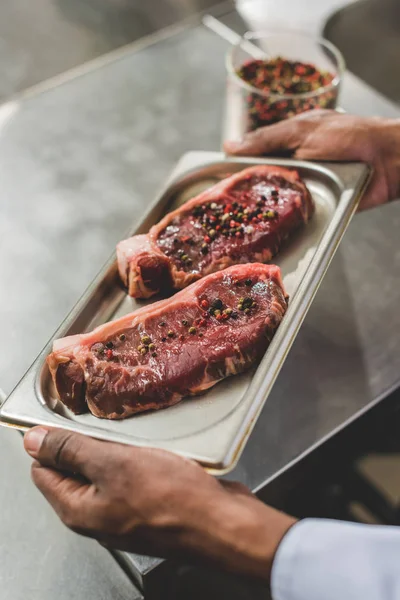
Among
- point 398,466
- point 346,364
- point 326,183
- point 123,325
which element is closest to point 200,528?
point 123,325

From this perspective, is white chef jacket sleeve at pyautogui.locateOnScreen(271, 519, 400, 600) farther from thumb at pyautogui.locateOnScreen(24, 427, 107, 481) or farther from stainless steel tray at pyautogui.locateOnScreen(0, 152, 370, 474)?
thumb at pyautogui.locateOnScreen(24, 427, 107, 481)

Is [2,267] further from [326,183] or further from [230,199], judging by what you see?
[326,183]

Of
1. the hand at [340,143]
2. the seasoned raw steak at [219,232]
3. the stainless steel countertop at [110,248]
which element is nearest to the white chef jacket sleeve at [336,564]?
the stainless steel countertop at [110,248]

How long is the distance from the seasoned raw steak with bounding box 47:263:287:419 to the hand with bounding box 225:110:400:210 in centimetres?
55

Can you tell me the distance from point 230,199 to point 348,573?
99 centimetres

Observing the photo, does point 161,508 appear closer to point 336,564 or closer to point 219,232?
point 336,564

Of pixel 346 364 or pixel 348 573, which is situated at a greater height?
pixel 348 573

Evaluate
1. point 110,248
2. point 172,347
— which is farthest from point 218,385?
point 110,248

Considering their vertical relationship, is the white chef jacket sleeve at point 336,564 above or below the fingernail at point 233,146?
below

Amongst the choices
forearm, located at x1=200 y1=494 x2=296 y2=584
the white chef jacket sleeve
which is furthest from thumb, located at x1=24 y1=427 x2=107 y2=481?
the white chef jacket sleeve

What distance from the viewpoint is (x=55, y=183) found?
2.14 metres

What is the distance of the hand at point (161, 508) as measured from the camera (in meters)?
1.12

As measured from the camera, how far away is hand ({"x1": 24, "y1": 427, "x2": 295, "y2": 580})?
3.67 feet

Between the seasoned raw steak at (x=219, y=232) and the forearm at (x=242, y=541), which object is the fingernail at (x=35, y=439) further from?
the seasoned raw steak at (x=219, y=232)
